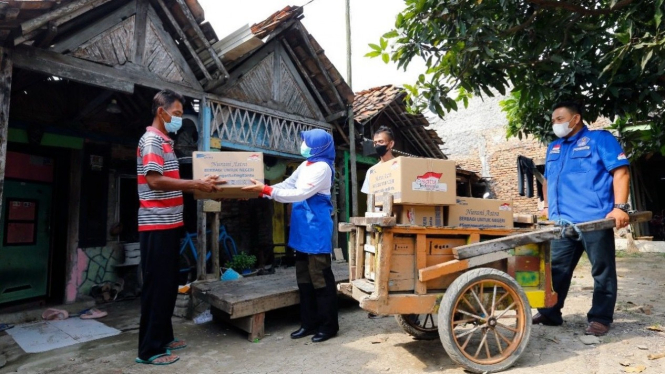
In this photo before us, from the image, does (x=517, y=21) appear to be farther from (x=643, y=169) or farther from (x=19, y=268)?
(x=643, y=169)

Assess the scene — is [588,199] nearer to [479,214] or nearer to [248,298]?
[479,214]

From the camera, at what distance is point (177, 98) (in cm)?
346

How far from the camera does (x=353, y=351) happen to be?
3359 mm

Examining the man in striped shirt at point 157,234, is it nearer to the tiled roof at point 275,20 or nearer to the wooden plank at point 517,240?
the wooden plank at point 517,240

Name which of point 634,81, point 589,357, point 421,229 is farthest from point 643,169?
point 421,229

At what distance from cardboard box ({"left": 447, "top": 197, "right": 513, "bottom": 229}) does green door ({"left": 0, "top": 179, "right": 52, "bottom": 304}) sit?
581 centimetres

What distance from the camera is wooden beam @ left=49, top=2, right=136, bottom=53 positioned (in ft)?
13.5

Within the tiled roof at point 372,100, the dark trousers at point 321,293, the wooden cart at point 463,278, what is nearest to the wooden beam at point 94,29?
the dark trousers at point 321,293

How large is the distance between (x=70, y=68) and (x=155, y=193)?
196 cm

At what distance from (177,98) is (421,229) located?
7.66 ft

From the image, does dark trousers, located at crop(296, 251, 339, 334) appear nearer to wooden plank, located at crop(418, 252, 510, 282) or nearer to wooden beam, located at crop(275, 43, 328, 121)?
wooden plank, located at crop(418, 252, 510, 282)

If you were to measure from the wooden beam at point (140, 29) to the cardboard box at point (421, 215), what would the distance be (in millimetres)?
3781

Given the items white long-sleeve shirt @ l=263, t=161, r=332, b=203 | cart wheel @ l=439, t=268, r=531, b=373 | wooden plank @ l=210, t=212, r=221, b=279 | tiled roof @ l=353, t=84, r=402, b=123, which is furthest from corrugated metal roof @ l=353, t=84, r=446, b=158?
cart wheel @ l=439, t=268, r=531, b=373

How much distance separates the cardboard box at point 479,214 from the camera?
304 centimetres
